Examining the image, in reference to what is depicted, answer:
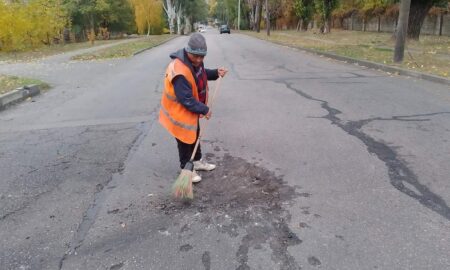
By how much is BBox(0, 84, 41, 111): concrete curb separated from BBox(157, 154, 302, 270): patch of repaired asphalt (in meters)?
6.41

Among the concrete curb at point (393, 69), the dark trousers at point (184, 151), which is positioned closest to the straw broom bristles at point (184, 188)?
the dark trousers at point (184, 151)

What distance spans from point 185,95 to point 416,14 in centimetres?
1889

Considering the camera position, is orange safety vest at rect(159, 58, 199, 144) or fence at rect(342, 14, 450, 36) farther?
fence at rect(342, 14, 450, 36)

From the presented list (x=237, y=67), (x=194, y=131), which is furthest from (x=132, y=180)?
(x=237, y=67)

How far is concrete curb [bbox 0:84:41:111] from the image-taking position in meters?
8.77

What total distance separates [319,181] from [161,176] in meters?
1.75

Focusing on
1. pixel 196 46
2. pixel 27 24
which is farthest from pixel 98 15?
pixel 196 46

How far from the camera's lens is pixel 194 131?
401cm

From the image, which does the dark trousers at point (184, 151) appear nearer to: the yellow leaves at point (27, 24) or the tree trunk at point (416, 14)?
the tree trunk at point (416, 14)

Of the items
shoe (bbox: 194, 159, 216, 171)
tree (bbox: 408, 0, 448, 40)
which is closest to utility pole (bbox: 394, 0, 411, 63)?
tree (bbox: 408, 0, 448, 40)

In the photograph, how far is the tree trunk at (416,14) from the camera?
18594 millimetres

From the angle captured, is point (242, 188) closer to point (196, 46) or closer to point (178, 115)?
point (178, 115)

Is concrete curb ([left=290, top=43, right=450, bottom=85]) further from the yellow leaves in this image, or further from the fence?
the yellow leaves

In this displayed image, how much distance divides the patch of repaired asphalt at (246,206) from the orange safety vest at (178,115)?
0.58 m
